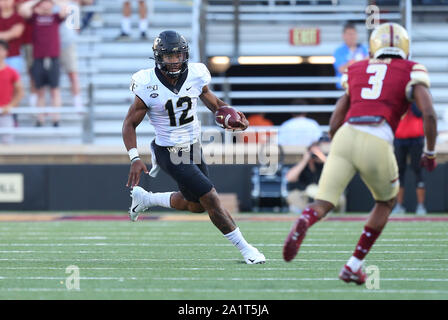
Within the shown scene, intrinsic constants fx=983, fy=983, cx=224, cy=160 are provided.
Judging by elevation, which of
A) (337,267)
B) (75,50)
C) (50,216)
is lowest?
(50,216)

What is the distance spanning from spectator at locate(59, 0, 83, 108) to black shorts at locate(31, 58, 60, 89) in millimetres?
310

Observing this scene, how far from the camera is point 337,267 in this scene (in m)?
6.59

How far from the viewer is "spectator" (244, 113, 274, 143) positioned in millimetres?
13111

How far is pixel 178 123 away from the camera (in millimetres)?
7070

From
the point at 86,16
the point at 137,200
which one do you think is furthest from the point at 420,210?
the point at 86,16

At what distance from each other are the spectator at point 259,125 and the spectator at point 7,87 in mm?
3169

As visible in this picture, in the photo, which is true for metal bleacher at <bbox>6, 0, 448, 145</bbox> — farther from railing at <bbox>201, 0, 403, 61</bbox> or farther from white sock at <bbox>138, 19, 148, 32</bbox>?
white sock at <bbox>138, 19, 148, 32</bbox>

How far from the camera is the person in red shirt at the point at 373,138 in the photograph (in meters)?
5.58

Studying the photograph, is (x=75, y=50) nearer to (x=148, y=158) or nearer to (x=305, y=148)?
(x=148, y=158)

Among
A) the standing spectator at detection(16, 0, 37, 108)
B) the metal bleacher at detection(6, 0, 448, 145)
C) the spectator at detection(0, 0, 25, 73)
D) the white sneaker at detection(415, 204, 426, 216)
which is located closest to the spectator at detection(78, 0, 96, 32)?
the metal bleacher at detection(6, 0, 448, 145)
